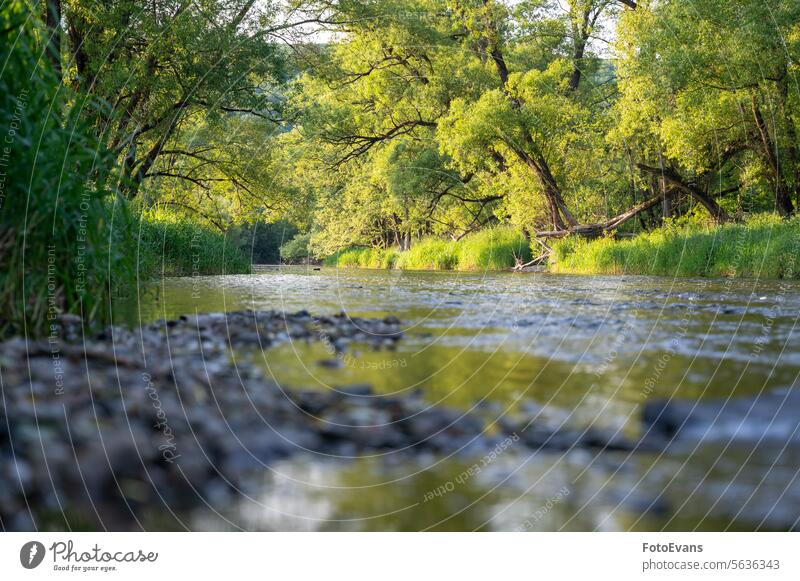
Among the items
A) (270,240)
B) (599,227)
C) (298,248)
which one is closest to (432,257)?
(599,227)

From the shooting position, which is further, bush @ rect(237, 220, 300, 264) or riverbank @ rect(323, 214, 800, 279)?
bush @ rect(237, 220, 300, 264)

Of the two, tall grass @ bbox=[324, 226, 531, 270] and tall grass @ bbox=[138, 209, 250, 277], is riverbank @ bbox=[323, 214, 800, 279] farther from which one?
tall grass @ bbox=[138, 209, 250, 277]

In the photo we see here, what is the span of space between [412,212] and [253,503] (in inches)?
1398

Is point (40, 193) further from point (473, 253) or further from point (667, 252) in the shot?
point (473, 253)

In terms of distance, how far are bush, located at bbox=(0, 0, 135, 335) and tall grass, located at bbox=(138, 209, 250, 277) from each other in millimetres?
10191

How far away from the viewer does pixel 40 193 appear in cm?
418

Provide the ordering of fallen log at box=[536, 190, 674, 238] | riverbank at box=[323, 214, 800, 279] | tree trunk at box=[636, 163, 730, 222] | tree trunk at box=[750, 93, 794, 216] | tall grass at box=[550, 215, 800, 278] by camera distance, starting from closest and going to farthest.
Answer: tall grass at box=[550, 215, 800, 278] < riverbank at box=[323, 214, 800, 279] < tree trunk at box=[750, 93, 794, 216] < tree trunk at box=[636, 163, 730, 222] < fallen log at box=[536, 190, 674, 238]

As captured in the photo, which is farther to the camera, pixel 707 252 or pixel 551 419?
pixel 707 252

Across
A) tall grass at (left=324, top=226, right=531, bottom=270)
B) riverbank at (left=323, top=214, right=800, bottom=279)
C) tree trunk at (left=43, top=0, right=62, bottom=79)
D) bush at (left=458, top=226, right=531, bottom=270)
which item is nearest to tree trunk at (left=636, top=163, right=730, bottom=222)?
riverbank at (left=323, top=214, right=800, bottom=279)

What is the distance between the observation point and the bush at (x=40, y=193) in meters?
4.04

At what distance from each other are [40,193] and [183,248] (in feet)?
50.8

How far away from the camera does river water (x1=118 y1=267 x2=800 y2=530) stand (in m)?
2.41
